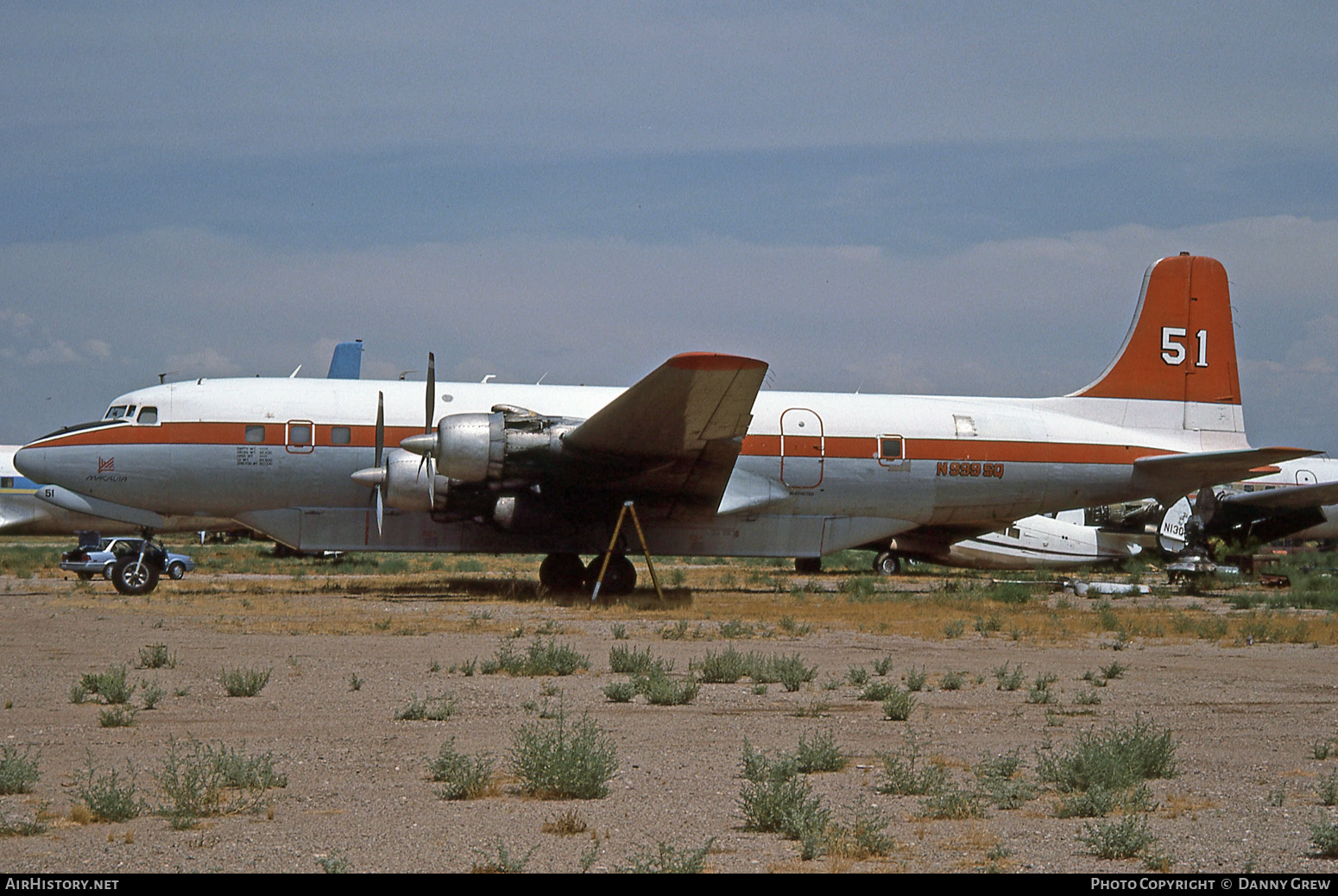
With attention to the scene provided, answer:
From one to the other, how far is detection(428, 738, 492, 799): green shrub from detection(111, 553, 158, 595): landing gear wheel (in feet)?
51.4

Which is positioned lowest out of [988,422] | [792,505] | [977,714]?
[977,714]

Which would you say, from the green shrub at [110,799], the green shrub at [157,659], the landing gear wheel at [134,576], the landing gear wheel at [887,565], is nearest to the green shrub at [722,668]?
the green shrub at [157,659]

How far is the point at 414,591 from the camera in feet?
75.6

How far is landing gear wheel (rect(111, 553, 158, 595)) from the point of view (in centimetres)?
2086

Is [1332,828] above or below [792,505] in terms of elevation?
below

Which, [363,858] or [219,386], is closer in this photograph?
[363,858]

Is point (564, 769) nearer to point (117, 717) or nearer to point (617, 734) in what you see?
point (617, 734)

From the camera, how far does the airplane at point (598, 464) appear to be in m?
20.0

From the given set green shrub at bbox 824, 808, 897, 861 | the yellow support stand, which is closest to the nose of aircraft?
the yellow support stand

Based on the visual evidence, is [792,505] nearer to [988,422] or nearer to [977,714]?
[988,422]

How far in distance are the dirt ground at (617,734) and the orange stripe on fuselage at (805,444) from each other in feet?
14.2
